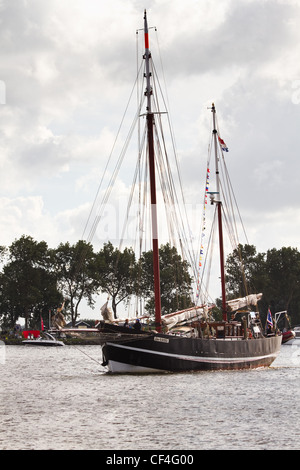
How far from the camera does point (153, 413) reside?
3606cm

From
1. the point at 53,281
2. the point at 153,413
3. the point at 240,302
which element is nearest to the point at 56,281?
the point at 53,281

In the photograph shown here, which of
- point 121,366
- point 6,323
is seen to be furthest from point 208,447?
point 6,323

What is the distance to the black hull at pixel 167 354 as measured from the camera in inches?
2185

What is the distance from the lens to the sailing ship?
55.6m

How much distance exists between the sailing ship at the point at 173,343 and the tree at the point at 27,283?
11366cm

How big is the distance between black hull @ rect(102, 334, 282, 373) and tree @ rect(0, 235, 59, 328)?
121m

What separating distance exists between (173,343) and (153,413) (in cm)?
2050

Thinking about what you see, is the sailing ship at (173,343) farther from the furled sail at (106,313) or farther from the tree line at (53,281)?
the tree line at (53,281)

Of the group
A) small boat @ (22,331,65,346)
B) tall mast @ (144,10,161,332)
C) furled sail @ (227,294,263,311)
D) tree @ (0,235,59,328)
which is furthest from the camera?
tree @ (0,235,59,328)

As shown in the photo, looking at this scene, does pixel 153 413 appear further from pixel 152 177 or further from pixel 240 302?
pixel 240 302

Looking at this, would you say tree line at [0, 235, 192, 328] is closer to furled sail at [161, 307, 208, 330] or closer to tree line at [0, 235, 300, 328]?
tree line at [0, 235, 300, 328]

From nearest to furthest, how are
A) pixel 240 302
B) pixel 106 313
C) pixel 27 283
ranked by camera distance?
1. pixel 106 313
2. pixel 240 302
3. pixel 27 283

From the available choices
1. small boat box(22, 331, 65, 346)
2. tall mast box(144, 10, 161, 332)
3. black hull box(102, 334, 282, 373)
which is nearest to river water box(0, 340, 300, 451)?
black hull box(102, 334, 282, 373)
